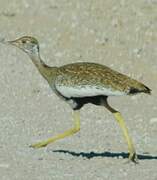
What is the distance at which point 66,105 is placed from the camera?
54.3 feet

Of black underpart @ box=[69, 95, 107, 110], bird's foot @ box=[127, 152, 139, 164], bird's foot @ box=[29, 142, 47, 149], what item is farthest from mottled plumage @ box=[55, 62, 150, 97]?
bird's foot @ box=[29, 142, 47, 149]

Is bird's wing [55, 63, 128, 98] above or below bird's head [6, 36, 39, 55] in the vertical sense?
below

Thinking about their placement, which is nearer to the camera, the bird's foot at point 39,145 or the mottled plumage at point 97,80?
the mottled plumage at point 97,80

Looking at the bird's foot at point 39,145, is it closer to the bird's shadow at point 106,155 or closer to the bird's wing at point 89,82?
the bird's shadow at point 106,155

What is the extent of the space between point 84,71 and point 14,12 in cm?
1037

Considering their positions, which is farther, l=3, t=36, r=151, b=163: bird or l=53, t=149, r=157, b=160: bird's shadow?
l=53, t=149, r=157, b=160: bird's shadow

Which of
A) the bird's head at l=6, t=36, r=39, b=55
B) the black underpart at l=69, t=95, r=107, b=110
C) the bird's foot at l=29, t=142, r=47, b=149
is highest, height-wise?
the bird's head at l=6, t=36, r=39, b=55

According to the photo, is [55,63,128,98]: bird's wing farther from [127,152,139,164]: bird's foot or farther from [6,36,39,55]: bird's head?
[127,152,139,164]: bird's foot

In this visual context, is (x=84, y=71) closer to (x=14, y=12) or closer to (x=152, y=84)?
(x=152, y=84)

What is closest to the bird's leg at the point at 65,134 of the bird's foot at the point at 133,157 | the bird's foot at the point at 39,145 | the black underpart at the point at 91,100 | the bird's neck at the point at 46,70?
the bird's foot at the point at 39,145

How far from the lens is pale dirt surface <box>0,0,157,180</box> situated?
1191 cm

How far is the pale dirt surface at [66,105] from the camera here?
11.9 meters

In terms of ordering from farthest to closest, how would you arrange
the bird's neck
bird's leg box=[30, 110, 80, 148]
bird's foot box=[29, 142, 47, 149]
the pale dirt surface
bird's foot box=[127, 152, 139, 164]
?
bird's foot box=[29, 142, 47, 149], bird's leg box=[30, 110, 80, 148], the bird's neck, bird's foot box=[127, 152, 139, 164], the pale dirt surface

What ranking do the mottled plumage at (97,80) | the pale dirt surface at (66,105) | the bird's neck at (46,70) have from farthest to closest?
the bird's neck at (46,70) → the mottled plumage at (97,80) → the pale dirt surface at (66,105)
